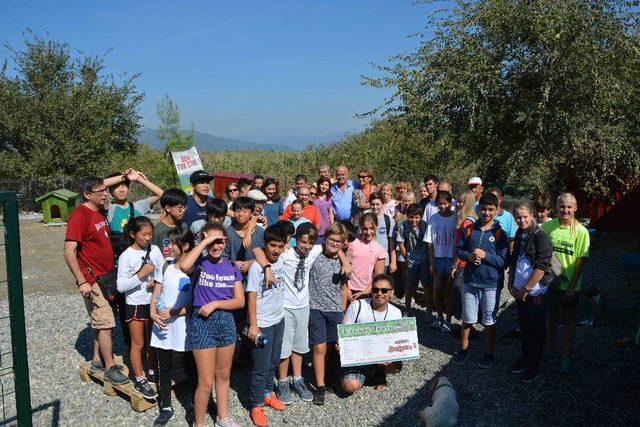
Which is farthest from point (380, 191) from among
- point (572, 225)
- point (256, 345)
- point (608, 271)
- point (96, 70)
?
point (96, 70)

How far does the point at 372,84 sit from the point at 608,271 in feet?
21.0

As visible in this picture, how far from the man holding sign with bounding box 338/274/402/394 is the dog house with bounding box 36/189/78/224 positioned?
608 inches

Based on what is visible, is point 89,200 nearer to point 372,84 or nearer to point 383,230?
point 383,230

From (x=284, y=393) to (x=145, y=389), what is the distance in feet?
4.27

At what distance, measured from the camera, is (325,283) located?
4.86 meters

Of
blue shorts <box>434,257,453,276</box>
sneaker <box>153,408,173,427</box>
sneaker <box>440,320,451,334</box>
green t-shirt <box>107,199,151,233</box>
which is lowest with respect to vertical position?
sneaker <box>153,408,173,427</box>

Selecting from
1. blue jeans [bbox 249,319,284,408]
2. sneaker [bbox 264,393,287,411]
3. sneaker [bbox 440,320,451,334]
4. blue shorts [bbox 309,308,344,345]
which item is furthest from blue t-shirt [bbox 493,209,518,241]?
sneaker [bbox 264,393,287,411]

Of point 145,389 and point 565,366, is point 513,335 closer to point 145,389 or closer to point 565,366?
point 565,366

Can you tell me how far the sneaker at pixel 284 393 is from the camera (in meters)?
4.79

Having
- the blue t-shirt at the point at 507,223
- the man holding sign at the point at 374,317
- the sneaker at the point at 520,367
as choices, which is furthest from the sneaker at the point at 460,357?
the blue t-shirt at the point at 507,223

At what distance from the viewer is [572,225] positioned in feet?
17.2

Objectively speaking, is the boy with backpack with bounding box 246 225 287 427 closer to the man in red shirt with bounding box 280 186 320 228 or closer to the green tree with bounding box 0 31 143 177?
the man in red shirt with bounding box 280 186 320 228

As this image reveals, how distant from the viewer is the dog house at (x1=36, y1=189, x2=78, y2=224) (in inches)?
689

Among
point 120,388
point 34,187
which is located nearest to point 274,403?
point 120,388
